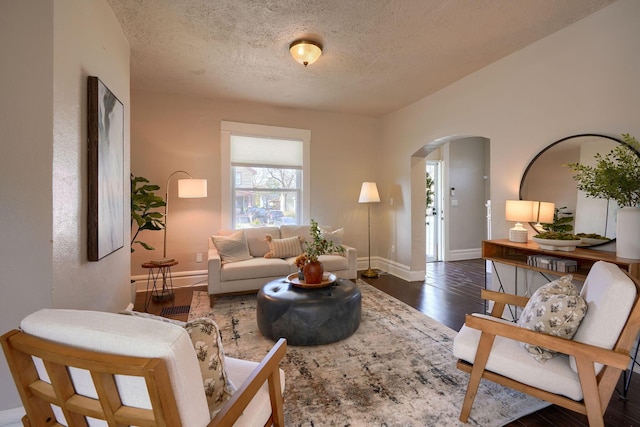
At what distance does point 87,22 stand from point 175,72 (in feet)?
5.26

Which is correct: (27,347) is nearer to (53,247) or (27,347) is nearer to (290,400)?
(53,247)

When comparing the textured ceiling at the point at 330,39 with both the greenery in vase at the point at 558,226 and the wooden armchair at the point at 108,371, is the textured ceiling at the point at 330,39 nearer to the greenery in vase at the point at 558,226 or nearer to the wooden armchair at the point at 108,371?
the greenery in vase at the point at 558,226

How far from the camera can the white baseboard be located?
1452 millimetres

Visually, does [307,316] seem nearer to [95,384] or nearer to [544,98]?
[95,384]

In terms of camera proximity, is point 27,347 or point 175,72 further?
point 175,72

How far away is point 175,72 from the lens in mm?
3373

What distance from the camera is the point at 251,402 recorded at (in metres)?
1.19

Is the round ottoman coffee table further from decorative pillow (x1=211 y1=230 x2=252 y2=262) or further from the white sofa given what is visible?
decorative pillow (x1=211 y1=230 x2=252 y2=262)

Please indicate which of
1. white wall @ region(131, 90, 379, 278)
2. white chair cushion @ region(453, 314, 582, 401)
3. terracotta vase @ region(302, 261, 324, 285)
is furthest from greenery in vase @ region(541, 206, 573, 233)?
white wall @ region(131, 90, 379, 278)

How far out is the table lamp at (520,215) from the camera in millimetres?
2660

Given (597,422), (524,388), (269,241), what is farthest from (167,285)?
(597,422)

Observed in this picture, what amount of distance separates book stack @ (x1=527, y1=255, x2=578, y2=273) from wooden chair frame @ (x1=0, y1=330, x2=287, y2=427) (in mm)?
2600

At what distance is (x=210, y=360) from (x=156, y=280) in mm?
3513

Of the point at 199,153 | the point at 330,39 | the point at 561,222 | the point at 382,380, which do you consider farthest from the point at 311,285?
the point at 199,153
